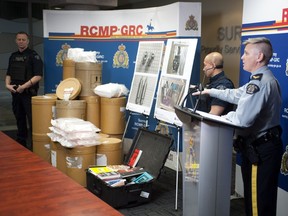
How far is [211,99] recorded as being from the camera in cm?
322

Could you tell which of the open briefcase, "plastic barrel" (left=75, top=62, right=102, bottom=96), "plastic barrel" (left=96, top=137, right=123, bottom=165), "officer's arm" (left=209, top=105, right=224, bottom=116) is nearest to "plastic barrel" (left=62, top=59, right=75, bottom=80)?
"plastic barrel" (left=75, top=62, right=102, bottom=96)

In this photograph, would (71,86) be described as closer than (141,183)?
No

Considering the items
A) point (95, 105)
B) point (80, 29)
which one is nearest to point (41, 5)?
point (80, 29)

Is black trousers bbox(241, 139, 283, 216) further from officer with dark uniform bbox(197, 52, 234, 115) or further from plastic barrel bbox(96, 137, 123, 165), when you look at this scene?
plastic barrel bbox(96, 137, 123, 165)

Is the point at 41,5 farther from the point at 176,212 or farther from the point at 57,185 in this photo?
the point at 57,185

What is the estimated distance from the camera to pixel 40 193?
1.47 m

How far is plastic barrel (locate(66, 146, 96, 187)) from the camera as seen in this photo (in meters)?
3.68

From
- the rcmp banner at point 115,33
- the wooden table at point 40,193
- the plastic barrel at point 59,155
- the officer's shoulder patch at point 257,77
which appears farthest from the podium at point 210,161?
the rcmp banner at point 115,33

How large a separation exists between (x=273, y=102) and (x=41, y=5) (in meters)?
7.25

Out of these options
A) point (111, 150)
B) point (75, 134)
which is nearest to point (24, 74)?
point (75, 134)

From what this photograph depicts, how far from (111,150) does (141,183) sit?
2.17 ft

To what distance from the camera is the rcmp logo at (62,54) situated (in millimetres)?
5682

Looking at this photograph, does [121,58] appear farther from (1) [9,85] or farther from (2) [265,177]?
(2) [265,177]

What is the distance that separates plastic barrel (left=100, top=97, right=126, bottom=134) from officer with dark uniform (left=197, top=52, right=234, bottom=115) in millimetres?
1327
